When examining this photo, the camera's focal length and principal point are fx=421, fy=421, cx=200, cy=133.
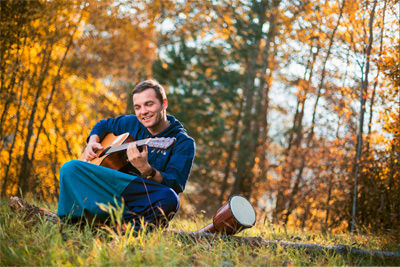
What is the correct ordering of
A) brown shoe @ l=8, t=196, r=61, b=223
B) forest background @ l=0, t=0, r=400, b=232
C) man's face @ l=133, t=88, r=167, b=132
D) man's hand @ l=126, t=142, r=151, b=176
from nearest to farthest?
man's hand @ l=126, t=142, r=151, b=176 < brown shoe @ l=8, t=196, r=61, b=223 < man's face @ l=133, t=88, r=167, b=132 < forest background @ l=0, t=0, r=400, b=232

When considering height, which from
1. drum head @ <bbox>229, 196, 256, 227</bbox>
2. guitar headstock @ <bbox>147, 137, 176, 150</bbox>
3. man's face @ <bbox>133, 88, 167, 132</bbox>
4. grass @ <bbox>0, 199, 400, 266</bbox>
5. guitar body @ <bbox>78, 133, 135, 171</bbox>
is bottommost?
grass @ <bbox>0, 199, 400, 266</bbox>

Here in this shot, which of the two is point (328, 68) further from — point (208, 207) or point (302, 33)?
point (208, 207)

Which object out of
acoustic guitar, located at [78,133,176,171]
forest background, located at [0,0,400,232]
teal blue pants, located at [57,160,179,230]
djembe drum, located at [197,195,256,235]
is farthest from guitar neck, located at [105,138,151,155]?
forest background, located at [0,0,400,232]

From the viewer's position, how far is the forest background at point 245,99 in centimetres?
558

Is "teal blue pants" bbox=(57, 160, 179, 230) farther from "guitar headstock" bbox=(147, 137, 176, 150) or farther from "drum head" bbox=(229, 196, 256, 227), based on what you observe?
"drum head" bbox=(229, 196, 256, 227)

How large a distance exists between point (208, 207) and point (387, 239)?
24.6ft

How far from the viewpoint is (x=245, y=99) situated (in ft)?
40.4

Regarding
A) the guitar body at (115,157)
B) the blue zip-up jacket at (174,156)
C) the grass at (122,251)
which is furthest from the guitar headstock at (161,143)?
the grass at (122,251)

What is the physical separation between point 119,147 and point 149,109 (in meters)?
0.41

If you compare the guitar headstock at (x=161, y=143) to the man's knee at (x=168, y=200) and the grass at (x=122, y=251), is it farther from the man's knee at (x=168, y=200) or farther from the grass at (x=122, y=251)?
the grass at (x=122, y=251)

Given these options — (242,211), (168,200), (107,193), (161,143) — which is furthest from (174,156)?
(242,211)

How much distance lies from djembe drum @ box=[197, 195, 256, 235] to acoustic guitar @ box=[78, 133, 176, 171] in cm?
76

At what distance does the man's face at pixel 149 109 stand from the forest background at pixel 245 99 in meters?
2.81

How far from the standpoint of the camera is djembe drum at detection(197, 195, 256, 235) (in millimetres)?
3395
